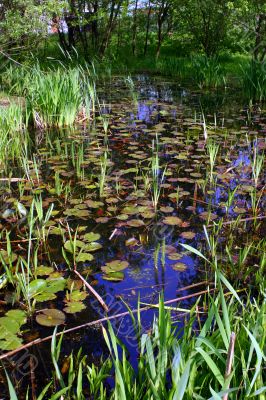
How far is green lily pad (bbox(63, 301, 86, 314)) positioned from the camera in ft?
6.10

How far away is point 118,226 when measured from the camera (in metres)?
2.68

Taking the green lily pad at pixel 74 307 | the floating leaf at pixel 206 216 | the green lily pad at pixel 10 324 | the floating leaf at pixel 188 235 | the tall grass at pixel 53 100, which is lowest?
the green lily pad at pixel 74 307

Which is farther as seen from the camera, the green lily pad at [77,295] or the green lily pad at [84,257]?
the green lily pad at [84,257]

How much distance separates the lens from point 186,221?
2.78 m

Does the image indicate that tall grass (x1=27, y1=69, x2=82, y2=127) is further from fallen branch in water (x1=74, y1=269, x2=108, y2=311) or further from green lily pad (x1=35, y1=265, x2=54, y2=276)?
fallen branch in water (x1=74, y1=269, x2=108, y2=311)

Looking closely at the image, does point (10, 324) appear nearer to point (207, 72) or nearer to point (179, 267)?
point (179, 267)

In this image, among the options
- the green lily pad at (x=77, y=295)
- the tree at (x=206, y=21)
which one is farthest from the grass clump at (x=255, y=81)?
the green lily pad at (x=77, y=295)

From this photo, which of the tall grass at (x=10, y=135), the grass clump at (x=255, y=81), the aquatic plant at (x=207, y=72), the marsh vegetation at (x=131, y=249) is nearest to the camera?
the marsh vegetation at (x=131, y=249)

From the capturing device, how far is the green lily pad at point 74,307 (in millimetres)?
1860

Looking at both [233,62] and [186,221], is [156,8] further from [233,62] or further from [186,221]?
[186,221]

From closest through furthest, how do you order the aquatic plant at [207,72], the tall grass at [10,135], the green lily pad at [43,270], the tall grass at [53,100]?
the green lily pad at [43,270] < the tall grass at [10,135] < the tall grass at [53,100] < the aquatic plant at [207,72]

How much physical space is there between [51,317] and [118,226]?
96cm

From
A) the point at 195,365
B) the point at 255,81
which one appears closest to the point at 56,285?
the point at 195,365

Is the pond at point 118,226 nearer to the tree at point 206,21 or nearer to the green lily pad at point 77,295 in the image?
the green lily pad at point 77,295
